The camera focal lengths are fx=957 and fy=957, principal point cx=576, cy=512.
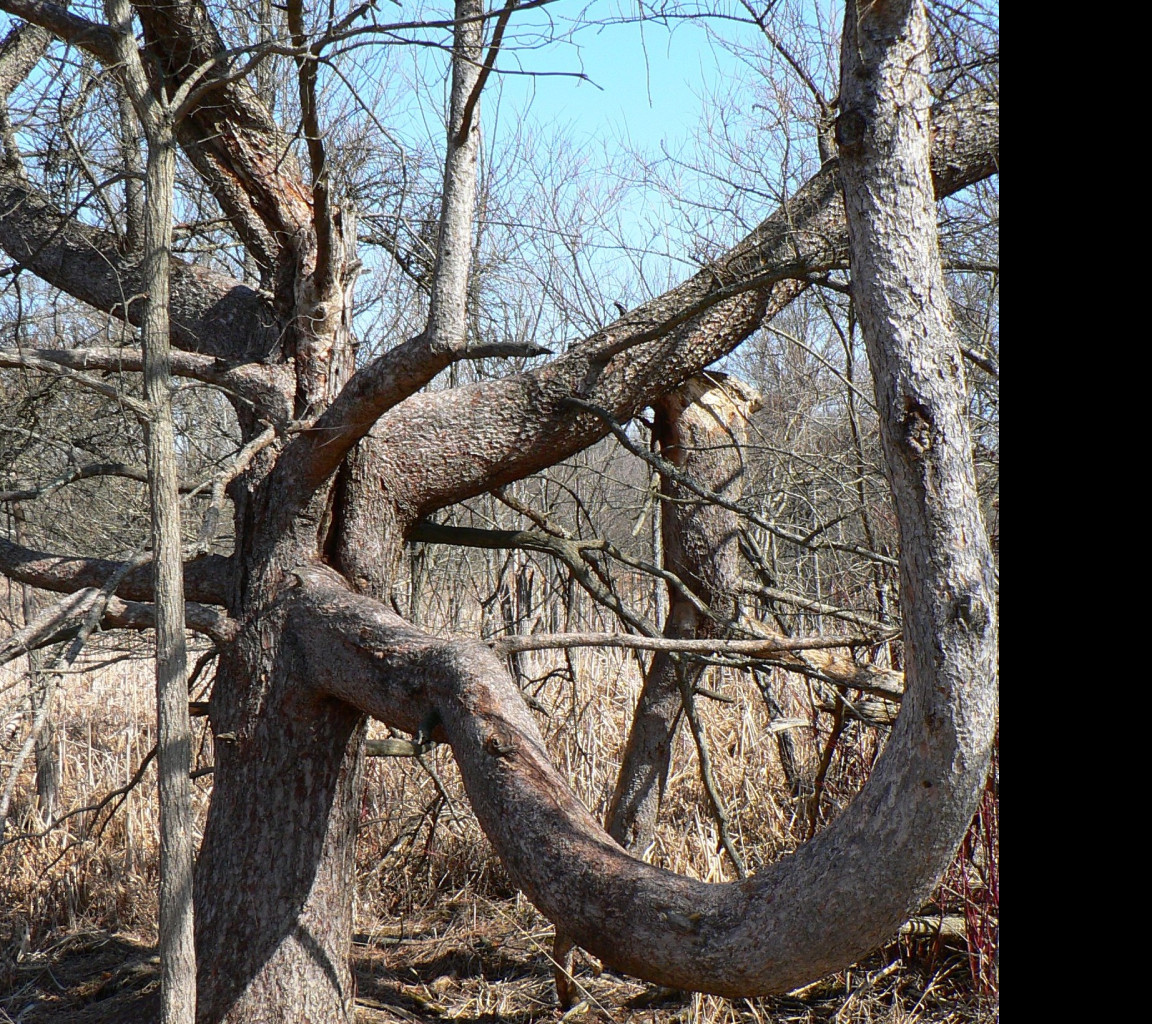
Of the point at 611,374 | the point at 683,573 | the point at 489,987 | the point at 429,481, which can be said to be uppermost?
the point at 611,374

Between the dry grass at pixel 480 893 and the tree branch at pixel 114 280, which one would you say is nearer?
the tree branch at pixel 114 280

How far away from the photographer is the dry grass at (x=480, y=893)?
4164 mm

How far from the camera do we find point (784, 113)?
4.45m

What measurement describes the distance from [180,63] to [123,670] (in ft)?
26.4

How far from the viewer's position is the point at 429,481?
12.7ft

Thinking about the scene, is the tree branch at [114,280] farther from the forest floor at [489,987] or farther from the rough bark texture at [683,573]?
the forest floor at [489,987]

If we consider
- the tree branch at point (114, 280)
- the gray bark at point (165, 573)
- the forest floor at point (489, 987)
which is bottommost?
the forest floor at point (489, 987)

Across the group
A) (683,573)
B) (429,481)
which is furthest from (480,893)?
(429,481)

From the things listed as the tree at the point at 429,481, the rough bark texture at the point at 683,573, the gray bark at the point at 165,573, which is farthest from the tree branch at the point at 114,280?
the rough bark texture at the point at 683,573

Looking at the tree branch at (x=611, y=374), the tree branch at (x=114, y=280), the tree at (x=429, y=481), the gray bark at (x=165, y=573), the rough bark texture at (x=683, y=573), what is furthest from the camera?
the rough bark texture at (x=683, y=573)

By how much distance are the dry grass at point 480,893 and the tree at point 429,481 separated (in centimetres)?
78

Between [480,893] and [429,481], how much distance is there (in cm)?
308

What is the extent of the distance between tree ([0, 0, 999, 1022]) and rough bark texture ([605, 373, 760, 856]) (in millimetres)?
632

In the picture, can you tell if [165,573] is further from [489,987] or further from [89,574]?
[489,987]
